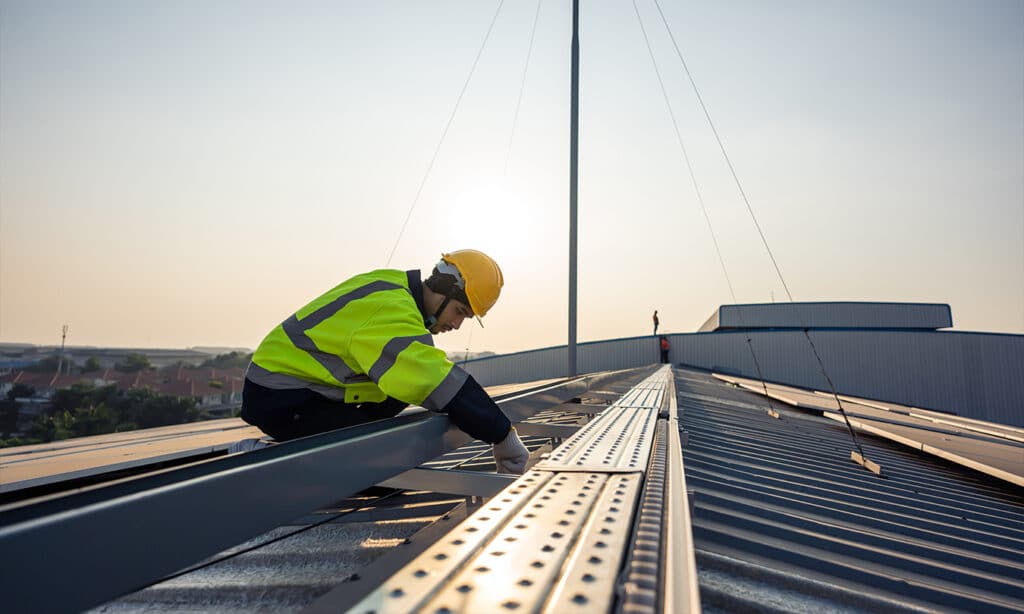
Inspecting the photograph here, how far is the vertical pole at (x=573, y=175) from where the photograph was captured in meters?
10.2

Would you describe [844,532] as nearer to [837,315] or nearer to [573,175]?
[573,175]

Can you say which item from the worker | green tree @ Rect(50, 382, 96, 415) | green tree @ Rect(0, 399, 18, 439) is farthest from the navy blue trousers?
green tree @ Rect(50, 382, 96, 415)

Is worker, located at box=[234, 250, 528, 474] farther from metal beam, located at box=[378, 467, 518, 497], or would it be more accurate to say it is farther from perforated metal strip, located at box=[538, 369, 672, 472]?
perforated metal strip, located at box=[538, 369, 672, 472]

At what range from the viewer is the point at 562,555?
3.19 feet

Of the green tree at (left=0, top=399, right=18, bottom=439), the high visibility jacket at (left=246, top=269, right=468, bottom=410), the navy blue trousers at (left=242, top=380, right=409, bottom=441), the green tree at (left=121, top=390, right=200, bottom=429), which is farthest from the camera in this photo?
the green tree at (left=121, top=390, right=200, bottom=429)

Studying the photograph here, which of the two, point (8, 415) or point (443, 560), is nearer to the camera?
point (443, 560)

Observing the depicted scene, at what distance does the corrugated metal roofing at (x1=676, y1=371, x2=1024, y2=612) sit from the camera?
1.72 m

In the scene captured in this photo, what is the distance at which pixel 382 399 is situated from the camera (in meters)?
2.93

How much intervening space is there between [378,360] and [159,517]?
1301 millimetres

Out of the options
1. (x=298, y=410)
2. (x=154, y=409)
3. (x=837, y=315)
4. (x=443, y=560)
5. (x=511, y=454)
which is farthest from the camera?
(x=154, y=409)

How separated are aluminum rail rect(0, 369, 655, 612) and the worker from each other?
538 millimetres

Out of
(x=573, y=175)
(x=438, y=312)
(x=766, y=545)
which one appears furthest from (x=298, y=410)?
(x=573, y=175)

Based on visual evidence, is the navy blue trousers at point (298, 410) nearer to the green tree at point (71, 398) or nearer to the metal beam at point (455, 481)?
the metal beam at point (455, 481)

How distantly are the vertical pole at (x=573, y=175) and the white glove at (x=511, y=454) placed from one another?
24.5 ft
